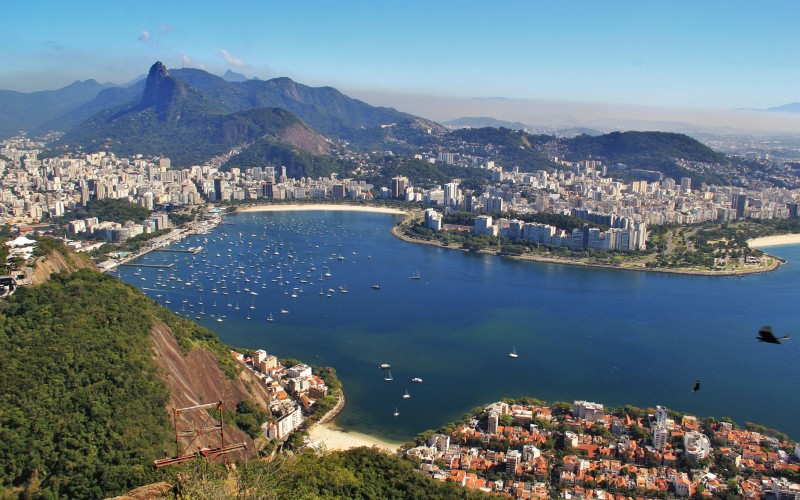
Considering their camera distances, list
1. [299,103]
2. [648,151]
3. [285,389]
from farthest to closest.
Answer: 1. [299,103]
2. [648,151]
3. [285,389]

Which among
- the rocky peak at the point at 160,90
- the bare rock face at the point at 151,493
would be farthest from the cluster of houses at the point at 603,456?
the rocky peak at the point at 160,90

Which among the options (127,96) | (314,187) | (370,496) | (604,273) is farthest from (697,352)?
(127,96)

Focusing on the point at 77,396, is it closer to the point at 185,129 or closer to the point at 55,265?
the point at 55,265

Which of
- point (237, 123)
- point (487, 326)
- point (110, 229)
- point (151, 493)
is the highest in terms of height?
point (237, 123)

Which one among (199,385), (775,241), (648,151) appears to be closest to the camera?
(199,385)

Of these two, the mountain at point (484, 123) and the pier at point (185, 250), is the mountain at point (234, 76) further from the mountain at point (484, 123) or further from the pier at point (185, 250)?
the pier at point (185, 250)

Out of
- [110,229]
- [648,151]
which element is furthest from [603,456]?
[648,151]
